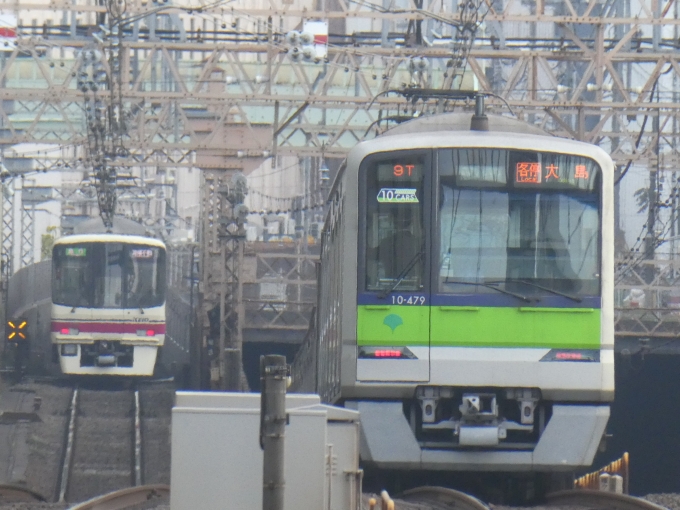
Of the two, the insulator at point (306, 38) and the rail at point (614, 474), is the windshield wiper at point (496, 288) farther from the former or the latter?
the insulator at point (306, 38)

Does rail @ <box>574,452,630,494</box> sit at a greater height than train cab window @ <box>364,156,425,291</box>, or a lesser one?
lesser

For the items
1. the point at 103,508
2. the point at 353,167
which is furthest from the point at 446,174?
the point at 103,508

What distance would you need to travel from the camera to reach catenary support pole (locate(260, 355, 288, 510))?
19.3ft

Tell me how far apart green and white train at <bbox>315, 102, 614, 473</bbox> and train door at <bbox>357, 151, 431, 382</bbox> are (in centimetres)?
1

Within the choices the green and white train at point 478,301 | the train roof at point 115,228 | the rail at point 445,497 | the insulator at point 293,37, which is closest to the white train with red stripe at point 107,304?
the train roof at point 115,228

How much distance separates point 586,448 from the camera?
9336 millimetres

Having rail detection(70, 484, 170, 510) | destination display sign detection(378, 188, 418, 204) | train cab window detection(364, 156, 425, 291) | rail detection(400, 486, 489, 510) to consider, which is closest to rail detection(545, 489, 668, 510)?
rail detection(400, 486, 489, 510)

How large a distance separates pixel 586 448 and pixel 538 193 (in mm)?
1855

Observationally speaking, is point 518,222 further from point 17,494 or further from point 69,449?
point 69,449

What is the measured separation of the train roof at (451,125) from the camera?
405 inches

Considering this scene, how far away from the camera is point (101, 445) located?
73.4 ft

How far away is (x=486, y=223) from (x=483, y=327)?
0.75 m

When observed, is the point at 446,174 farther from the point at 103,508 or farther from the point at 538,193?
the point at 103,508

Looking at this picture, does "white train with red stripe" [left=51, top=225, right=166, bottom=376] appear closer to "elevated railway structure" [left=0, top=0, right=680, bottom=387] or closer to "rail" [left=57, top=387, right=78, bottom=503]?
"rail" [left=57, top=387, right=78, bottom=503]
